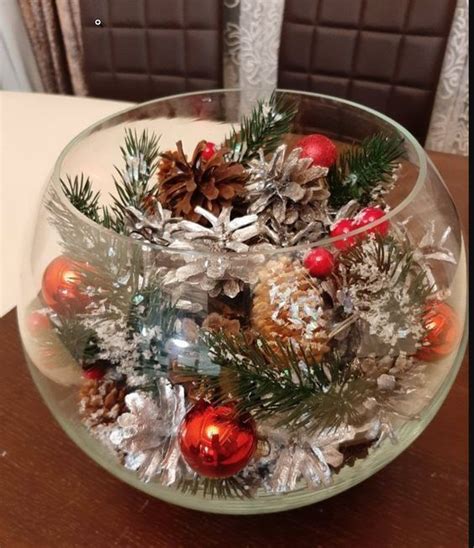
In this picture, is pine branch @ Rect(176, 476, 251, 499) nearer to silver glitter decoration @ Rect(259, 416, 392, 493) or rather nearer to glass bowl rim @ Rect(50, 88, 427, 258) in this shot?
silver glitter decoration @ Rect(259, 416, 392, 493)

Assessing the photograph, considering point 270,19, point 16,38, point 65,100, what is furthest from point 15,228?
point 16,38

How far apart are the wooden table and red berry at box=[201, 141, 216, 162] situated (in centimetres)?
23

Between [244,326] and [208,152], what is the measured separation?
0.62 feet

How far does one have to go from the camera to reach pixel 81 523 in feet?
1.35

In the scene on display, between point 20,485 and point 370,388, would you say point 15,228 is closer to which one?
point 20,485

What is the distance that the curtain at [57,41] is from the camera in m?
1.57

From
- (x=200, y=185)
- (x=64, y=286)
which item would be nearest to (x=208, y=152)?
(x=200, y=185)

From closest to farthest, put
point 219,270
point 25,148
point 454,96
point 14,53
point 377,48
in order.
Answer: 1. point 219,270
2. point 25,148
3. point 377,48
4. point 454,96
5. point 14,53

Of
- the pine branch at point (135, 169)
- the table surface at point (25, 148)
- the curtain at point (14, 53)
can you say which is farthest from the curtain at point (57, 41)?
the pine branch at point (135, 169)

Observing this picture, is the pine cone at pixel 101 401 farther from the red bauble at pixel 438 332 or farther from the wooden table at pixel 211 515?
the red bauble at pixel 438 332

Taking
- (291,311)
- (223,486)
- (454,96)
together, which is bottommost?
(454,96)

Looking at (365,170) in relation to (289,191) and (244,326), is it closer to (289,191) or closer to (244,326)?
(289,191)

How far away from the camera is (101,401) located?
38cm

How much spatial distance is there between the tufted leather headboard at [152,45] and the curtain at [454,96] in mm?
531
